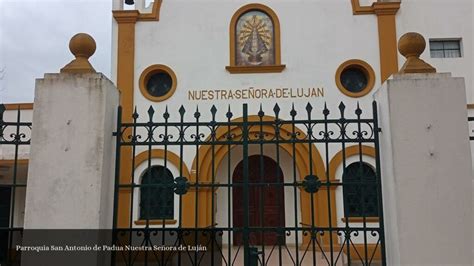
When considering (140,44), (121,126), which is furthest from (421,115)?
(140,44)

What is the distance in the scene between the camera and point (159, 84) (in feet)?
45.4

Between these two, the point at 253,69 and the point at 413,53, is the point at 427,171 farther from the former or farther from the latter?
the point at 253,69

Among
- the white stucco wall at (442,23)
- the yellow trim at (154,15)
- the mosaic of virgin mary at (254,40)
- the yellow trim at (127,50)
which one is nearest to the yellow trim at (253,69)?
the mosaic of virgin mary at (254,40)

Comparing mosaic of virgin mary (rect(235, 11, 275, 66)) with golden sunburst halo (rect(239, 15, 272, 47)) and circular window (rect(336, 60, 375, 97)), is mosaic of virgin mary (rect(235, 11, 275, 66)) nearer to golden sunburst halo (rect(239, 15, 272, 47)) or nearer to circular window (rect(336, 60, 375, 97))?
golden sunburst halo (rect(239, 15, 272, 47))

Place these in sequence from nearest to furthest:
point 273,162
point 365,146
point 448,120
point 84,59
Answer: point 448,120, point 84,59, point 365,146, point 273,162

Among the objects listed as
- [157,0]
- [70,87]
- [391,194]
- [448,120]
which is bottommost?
[391,194]

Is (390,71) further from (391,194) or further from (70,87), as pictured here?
(70,87)

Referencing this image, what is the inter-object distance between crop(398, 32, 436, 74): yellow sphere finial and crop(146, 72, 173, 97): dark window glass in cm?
918

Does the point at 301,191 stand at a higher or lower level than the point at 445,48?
lower

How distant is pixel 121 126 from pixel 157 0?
30.9 feet

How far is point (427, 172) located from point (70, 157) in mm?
3593

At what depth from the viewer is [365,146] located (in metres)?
12.8

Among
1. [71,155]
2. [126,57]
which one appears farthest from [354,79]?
[71,155]

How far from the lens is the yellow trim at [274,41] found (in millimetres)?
13531
